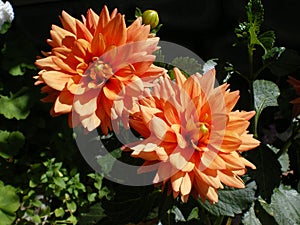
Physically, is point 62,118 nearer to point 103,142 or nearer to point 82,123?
point 103,142

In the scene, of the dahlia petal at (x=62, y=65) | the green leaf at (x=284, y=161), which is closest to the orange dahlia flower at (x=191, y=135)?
the dahlia petal at (x=62, y=65)

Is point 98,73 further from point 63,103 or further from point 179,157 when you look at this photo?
point 179,157

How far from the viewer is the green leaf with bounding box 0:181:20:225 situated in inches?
59.8

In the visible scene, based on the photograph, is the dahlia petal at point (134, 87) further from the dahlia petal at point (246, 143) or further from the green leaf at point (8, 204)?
the green leaf at point (8, 204)

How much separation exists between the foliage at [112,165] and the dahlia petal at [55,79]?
0.71 ft

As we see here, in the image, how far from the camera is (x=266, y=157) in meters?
1.11

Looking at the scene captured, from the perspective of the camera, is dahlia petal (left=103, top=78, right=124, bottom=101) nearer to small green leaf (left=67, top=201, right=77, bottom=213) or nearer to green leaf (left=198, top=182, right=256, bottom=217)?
green leaf (left=198, top=182, right=256, bottom=217)

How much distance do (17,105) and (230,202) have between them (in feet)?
2.49

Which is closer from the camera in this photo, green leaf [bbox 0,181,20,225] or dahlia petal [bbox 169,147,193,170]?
dahlia petal [bbox 169,147,193,170]

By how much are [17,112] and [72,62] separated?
0.77 metres

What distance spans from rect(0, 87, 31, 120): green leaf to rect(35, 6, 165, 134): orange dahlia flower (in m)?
0.73

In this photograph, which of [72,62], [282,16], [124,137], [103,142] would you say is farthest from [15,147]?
[282,16]

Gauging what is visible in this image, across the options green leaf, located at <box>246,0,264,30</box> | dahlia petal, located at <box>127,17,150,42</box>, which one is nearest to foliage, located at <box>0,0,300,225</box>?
green leaf, located at <box>246,0,264,30</box>

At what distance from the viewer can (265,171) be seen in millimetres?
1103
